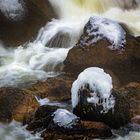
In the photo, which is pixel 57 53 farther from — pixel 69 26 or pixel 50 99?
pixel 50 99

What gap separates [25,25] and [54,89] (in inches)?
197

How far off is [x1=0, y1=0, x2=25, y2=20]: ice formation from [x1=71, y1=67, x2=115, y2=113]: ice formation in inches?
251

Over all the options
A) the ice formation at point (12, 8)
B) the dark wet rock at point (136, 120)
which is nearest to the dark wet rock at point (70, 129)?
the dark wet rock at point (136, 120)

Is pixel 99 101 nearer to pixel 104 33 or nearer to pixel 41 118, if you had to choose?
pixel 41 118

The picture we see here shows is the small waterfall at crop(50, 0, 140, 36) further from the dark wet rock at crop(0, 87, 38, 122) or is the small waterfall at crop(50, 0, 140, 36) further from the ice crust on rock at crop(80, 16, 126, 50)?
the dark wet rock at crop(0, 87, 38, 122)

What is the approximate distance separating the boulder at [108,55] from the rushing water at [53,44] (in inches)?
28.2

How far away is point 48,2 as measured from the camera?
595 inches

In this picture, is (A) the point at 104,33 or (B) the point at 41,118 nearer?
(B) the point at 41,118

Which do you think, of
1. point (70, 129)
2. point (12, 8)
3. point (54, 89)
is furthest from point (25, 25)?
point (70, 129)

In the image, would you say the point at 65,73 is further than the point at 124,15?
No

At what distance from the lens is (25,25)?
1391 centimetres

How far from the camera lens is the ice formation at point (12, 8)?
13.9 m

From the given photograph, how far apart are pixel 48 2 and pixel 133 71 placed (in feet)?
17.0

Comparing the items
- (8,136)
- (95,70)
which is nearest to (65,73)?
(95,70)
